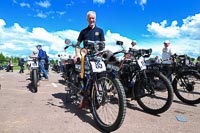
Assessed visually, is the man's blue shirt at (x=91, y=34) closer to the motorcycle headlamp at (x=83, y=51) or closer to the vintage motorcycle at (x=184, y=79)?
the motorcycle headlamp at (x=83, y=51)

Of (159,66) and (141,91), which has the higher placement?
(159,66)

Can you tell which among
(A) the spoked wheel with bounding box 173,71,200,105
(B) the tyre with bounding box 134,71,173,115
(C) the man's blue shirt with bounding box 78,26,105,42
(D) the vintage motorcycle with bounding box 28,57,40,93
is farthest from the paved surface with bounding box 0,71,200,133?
(D) the vintage motorcycle with bounding box 28,57,40,93

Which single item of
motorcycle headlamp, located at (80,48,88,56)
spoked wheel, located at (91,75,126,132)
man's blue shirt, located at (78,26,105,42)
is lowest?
spoked wheel, located at (91,75,126,132)

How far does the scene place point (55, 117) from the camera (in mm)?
4359

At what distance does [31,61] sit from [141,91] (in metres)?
4.72

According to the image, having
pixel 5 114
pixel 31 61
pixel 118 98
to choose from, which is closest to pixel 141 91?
pixel 118 98

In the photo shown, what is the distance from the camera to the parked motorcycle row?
382 cm

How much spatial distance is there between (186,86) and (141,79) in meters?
1.77

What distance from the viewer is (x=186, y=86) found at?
19.6 ft

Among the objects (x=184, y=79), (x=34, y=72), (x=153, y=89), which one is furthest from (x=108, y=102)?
(x=34, y=72)

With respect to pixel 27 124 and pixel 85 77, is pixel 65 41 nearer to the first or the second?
pixel 85 77

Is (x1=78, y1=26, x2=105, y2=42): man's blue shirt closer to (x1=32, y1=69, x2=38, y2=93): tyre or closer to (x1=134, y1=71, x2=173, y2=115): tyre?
(x1=134, y1=71, x2=173, y2=115): tyre

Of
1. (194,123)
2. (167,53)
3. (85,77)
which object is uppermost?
(167,53)

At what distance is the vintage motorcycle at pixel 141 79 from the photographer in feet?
15.2
